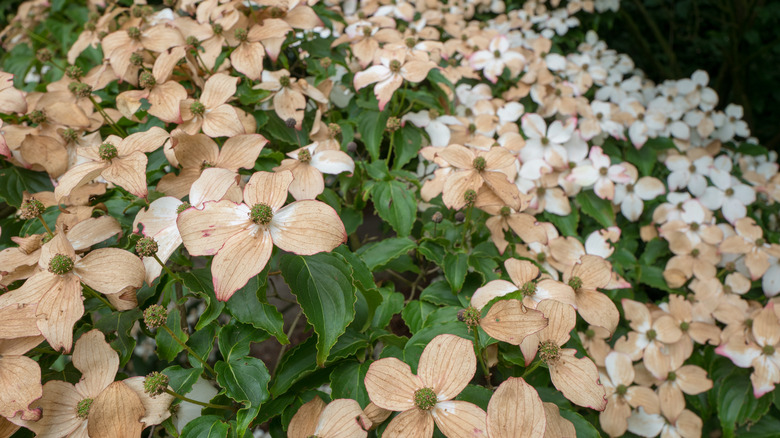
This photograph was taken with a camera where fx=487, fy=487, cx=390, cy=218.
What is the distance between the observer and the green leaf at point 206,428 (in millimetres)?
712

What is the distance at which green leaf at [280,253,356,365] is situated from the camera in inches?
29.8

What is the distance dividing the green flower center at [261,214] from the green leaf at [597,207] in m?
1.09

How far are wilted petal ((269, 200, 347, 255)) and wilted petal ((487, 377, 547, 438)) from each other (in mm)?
294

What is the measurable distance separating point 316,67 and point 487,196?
67 centimetres

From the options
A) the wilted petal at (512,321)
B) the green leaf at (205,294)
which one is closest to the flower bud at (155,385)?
the green leaf at (205,294)

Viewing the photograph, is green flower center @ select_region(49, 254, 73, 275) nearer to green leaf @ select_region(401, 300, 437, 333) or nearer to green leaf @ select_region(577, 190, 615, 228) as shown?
green leaf @ select_region(401, 300, 437, 333)

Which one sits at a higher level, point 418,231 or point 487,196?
point 487,196

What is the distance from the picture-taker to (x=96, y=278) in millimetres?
702

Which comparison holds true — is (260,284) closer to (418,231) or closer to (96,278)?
(96,278)

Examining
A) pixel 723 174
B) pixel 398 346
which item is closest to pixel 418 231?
pixel 398 346

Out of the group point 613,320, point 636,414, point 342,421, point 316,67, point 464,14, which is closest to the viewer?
point 342,421

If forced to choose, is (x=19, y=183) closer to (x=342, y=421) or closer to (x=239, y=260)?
(x=239, y=260)

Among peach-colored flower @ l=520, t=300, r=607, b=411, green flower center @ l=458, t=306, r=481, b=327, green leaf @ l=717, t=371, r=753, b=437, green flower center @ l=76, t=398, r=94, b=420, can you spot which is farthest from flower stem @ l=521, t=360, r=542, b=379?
green leaf @ l=717, t=371, r=753, b=437

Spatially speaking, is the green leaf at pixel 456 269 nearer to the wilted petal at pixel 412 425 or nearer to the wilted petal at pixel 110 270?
the wilted petal at pixel 412 425
